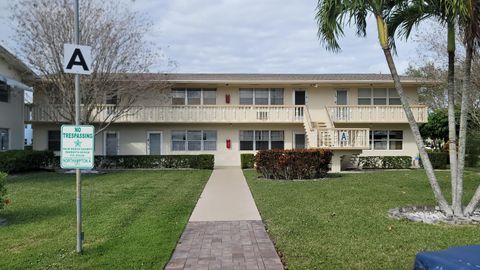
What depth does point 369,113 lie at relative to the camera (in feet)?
87.7

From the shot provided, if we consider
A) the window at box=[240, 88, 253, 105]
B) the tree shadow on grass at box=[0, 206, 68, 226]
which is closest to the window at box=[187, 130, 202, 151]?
the window at box=[240, 88, 253, 105]

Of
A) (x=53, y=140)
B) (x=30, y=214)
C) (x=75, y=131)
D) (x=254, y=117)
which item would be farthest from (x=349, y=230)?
(x=53, y=140)

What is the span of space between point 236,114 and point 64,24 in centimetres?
1105

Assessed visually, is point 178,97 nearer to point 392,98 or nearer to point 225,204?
point 392,98

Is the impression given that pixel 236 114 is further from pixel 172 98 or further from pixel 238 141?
pixel 172 98

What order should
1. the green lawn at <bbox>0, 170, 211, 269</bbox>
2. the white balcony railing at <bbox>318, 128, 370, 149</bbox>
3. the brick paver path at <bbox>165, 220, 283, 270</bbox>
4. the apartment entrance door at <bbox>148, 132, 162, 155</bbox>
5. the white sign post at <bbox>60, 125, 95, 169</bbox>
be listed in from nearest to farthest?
1. the brick paver path at <bbox>165, 220, 283, 270</bbox>
2. the green lawn at <bbox>0, 170, 211, 269</bbox>
3. the white sign post at <bbox>60, 125, 95, 169</bbox>
4. the white balcony railing at <bbox>318, 128, 370, 149</bbox>
5. the apartment entrance door at <bbox>148, 132, 162, 155</bbox>

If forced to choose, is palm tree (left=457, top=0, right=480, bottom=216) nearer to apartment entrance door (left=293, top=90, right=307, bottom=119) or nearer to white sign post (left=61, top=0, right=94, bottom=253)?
white sign post (left=61, top=0, right=94, bottom=253)

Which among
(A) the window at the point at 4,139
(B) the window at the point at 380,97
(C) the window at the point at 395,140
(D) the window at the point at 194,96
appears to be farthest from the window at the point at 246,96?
(A) the window at the point at 4,139

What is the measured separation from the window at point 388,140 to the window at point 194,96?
425 inches

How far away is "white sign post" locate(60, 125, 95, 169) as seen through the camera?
6.43 meters

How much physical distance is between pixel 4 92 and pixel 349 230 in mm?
21680

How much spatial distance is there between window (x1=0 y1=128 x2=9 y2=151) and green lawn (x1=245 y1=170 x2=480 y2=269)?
53.3ft

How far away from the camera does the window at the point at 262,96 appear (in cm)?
2809

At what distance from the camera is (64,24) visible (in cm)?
2002
